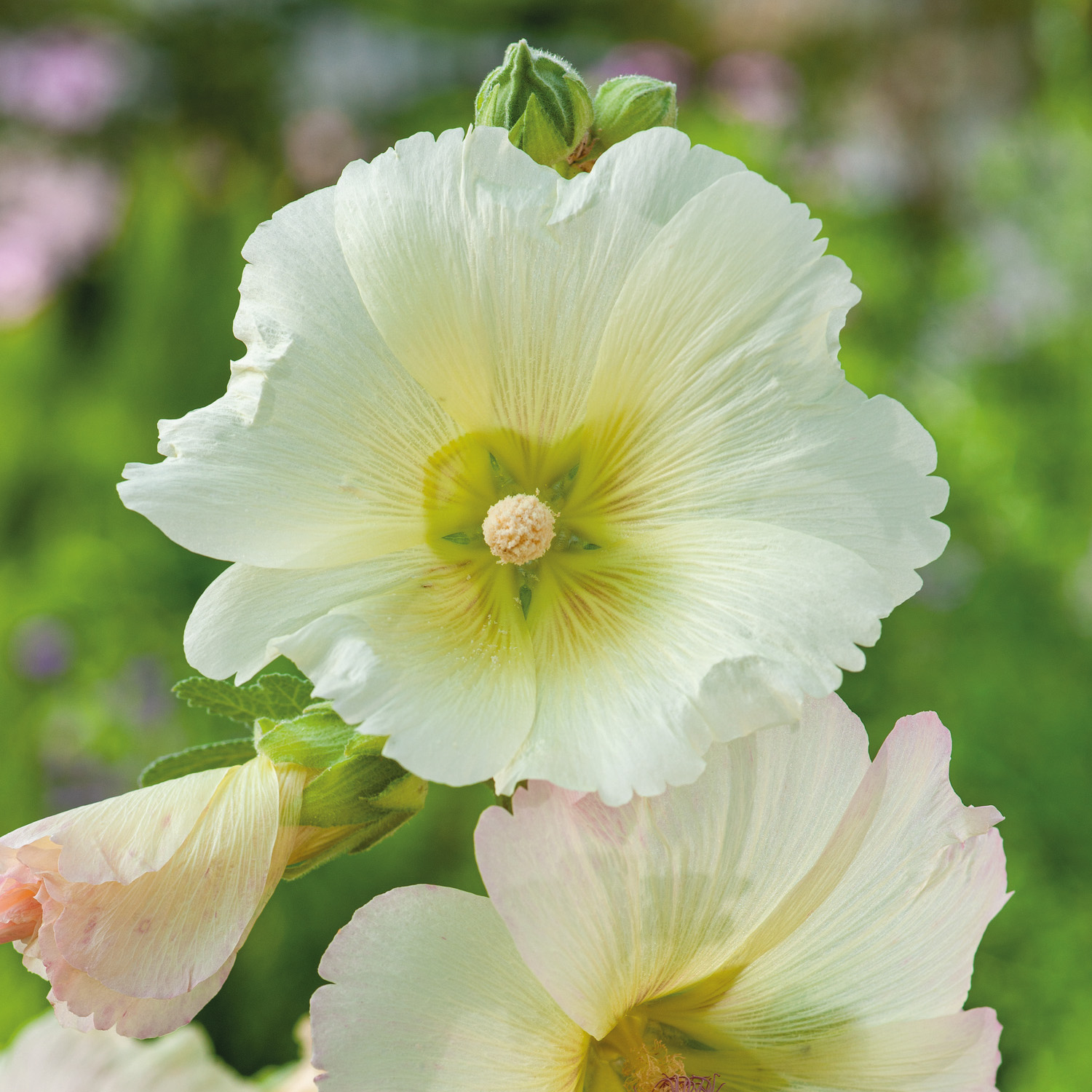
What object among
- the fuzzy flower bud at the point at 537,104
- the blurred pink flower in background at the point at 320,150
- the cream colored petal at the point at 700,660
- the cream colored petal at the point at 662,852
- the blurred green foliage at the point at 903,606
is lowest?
the blurred green foliage at the point at 903,606

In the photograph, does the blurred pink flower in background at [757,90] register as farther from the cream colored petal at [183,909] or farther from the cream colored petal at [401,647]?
the cream colored petal at [183,909]

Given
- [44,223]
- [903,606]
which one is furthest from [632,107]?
[44,223]

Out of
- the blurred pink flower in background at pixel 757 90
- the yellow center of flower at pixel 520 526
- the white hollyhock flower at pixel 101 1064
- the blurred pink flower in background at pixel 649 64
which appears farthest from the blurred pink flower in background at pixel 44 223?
the yellow center of flower at pixel 520 526

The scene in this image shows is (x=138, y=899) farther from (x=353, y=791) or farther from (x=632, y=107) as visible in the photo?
(x=632, y=107)

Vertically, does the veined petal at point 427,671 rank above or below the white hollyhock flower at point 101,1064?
above

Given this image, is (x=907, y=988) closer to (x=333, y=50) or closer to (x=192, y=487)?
(x=192, y=487)
